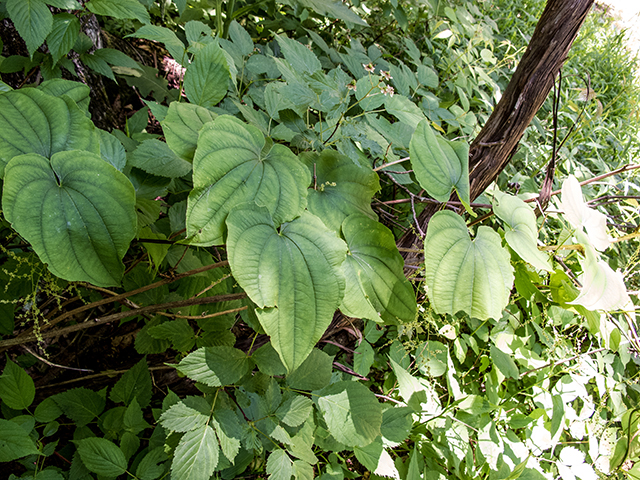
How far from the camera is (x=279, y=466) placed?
0.88 metres

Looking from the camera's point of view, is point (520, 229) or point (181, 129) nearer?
point (181, 129)

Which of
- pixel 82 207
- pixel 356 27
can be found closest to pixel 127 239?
pixel 82 207

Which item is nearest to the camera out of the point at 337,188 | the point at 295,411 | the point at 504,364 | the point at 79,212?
the point at 79,212

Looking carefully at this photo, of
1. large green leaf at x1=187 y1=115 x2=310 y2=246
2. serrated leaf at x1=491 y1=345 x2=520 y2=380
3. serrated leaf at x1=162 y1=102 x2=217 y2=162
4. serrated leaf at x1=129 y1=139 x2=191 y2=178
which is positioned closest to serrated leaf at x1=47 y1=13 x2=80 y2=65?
serrated leaf at x1=129 y1=139 x2=191 y2=178

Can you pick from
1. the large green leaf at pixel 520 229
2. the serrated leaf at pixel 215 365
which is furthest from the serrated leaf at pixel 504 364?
the serrated leaf at pixel 215 365

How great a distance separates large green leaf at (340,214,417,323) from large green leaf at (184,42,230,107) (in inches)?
16.0

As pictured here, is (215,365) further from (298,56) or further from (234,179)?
(298,56)

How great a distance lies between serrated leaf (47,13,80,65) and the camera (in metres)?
1.09

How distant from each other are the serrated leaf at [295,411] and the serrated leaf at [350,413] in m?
0.06

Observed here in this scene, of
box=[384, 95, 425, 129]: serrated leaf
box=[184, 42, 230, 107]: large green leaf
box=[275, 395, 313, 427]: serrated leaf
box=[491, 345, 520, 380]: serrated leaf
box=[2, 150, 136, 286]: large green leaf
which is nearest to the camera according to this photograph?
box=[2, 150, 136, 286]: large green leaf

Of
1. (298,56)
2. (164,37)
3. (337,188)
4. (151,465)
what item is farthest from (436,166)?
(151,465)

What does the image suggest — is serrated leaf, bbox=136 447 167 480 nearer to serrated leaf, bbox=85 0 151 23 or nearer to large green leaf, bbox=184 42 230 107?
large green leaf, bbox=184 42 230 107

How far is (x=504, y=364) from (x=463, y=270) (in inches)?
36.1

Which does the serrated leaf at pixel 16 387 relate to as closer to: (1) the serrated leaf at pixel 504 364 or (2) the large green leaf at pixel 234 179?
(2) the large green leaf at pixel 234 179
